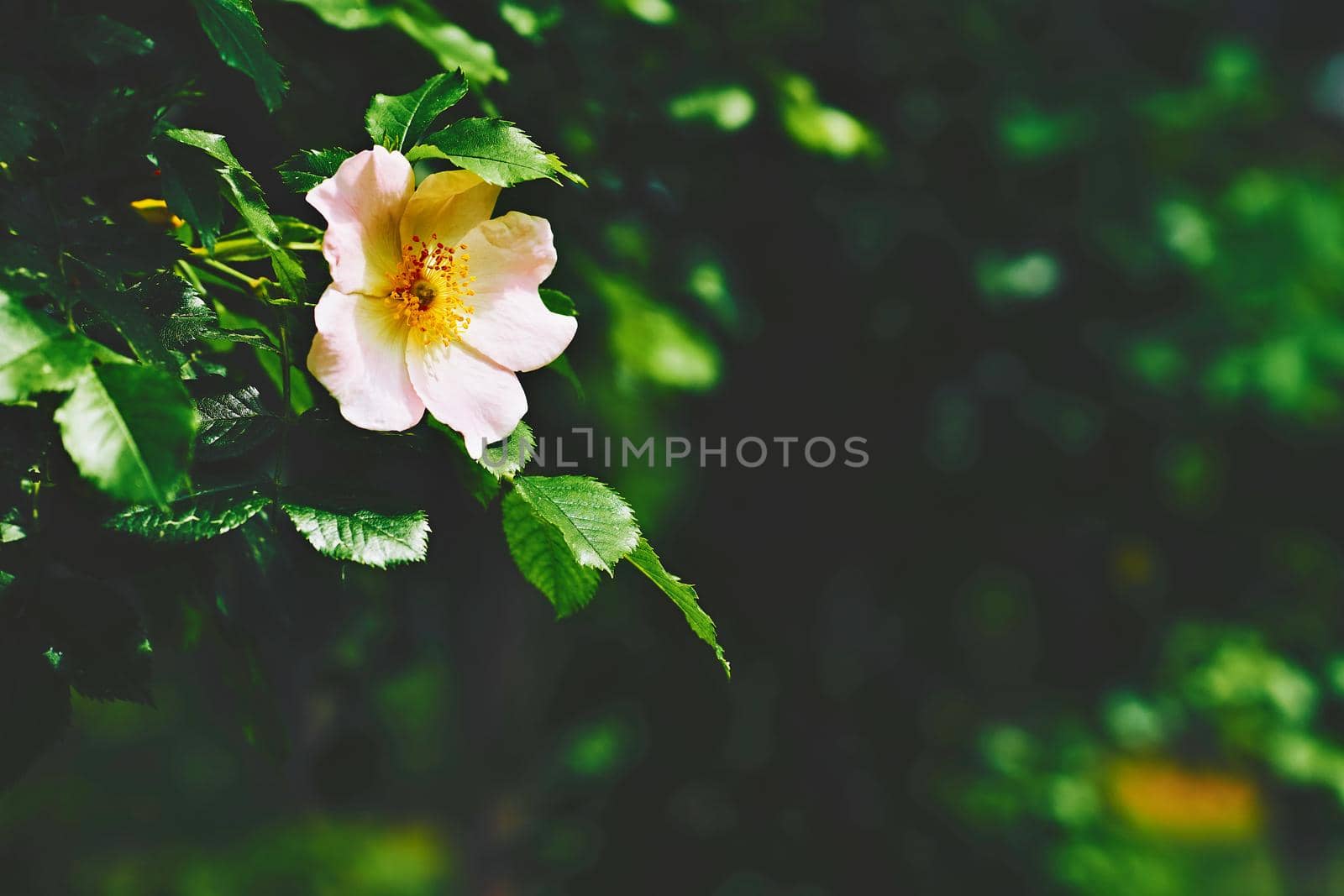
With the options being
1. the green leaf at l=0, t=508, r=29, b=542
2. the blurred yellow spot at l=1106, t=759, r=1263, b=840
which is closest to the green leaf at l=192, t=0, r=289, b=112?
the green leaf at l=0, t=508, r=29, b=542

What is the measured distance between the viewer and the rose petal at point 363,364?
0.58 meters

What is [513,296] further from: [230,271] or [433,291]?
[230,271]

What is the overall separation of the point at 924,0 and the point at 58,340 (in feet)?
4.99

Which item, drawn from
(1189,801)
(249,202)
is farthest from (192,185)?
(1189,801)

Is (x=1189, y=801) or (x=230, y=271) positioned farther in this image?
(x=1189, y=801)

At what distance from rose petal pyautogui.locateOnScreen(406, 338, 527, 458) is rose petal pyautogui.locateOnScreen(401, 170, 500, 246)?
0.23 ft

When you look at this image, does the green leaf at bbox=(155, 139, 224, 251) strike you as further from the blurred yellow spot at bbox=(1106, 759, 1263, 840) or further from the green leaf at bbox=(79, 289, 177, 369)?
the blurred yellow spot at bbox=(1106, 759, 1263, 840)

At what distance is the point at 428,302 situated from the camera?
665 millimetres

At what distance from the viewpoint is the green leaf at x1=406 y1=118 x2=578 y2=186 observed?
0.60m

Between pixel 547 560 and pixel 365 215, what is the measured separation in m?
0.23

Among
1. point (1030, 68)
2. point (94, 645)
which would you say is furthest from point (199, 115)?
point (1030, 68)

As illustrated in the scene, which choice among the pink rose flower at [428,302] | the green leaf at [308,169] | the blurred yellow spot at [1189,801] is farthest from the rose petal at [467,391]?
the blurred yellow spot at [1189,801]

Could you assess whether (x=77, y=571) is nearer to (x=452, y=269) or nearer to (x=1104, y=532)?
(x=452, y=269)

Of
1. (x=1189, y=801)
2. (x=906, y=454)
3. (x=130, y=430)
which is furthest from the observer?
(x=1189, y=801)
